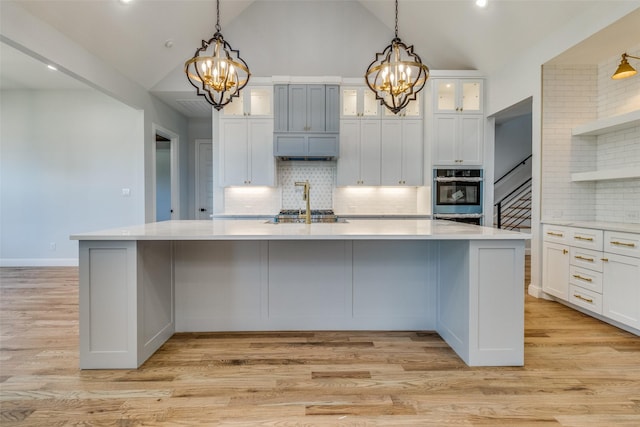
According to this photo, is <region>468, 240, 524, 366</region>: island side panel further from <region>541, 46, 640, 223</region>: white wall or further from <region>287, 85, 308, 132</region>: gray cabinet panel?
<region>287, 85, 308, 132</region>: gray cabinet panel

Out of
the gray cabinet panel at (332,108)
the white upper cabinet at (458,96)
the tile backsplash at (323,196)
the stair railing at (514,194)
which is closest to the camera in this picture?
the white upper cabinet at (458,96)

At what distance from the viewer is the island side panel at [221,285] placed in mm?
2584

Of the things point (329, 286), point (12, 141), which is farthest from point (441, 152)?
point (12, 141)

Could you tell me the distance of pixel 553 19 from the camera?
3.31m

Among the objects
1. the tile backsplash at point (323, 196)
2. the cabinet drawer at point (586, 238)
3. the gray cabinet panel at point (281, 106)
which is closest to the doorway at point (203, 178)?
the tile backsplash at point (323, 196)

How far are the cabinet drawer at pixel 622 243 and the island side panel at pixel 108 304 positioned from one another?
12.5 ft

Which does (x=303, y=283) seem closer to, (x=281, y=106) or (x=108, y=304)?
(x=108, y=304)

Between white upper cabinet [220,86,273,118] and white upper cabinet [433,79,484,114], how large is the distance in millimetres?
2503

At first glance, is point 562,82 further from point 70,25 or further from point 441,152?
point 70,25

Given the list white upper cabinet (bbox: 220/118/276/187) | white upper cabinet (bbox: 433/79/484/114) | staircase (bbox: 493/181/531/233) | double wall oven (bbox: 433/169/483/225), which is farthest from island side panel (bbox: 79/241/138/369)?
staircase (bbox: 493/181/531/233)

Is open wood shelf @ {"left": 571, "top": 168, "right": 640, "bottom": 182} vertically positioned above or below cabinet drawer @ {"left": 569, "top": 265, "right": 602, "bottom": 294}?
above

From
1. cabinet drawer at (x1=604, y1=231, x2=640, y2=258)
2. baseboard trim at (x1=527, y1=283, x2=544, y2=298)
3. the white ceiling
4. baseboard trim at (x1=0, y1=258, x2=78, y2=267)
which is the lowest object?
baseboard trim at (x1=527, y1=283, x2=544, y2=298)

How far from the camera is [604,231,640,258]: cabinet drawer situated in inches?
102

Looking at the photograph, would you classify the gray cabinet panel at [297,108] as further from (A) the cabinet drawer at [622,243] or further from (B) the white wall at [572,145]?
(A) the cabinet drawer at [622,243]
